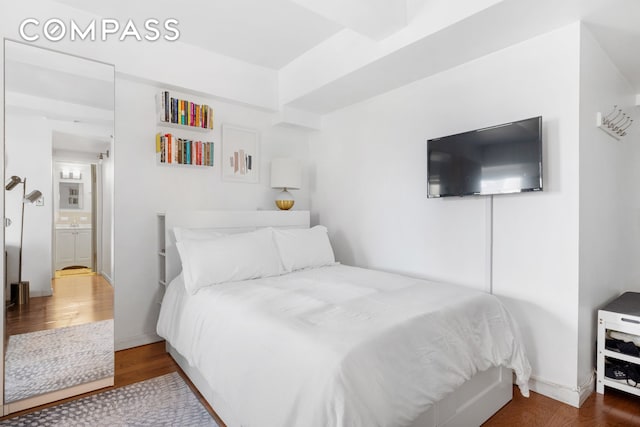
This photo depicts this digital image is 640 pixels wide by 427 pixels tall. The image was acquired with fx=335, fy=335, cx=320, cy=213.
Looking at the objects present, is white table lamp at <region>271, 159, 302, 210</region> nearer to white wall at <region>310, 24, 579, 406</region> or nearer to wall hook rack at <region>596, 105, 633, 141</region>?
white wall at <region>310, 24, 579, 406</region>

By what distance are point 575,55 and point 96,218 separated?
129 inches

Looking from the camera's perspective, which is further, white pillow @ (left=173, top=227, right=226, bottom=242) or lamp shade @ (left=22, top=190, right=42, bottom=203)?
white pillow @ (left=173, top=227, right=226, bottom=242)

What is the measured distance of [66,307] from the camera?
2135mm

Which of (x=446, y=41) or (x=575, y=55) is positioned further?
(x=446, y=41)

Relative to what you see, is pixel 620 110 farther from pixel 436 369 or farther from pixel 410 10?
pixel 436 369

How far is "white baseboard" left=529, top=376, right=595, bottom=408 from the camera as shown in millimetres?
2029

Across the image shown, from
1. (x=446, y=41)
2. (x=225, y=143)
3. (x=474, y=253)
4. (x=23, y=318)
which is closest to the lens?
(x=23, y=318)

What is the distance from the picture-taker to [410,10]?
2275mm

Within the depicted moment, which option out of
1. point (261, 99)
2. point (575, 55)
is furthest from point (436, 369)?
point (261, 99)

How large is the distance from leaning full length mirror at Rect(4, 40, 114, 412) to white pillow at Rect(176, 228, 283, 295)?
1.91 ft

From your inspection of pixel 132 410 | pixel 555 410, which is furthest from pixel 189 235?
pixel 555 410

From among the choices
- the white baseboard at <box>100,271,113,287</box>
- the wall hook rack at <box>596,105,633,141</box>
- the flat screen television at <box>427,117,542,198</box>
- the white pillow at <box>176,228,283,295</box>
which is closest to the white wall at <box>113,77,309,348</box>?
the white baseboard at <box>100,271,113,287</box>

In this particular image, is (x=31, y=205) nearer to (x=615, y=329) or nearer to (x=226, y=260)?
(x=226, y=260)

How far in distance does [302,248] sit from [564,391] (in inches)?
80.2
